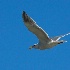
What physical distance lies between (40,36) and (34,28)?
1.79 meters

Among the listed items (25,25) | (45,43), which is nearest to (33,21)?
(25,25)

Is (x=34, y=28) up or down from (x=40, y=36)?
down

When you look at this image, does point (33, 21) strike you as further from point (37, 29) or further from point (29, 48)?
point (29, 48)

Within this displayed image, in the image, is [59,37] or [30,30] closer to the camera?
[30,30]

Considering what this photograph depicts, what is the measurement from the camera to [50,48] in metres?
44.0

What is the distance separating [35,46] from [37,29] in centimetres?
328

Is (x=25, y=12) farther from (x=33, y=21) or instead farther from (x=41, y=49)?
(x=41, y=49)

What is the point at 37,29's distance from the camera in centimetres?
4262

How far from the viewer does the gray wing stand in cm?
4152

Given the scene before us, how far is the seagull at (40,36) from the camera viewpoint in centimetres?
4162

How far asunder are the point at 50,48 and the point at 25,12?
3.78 meters

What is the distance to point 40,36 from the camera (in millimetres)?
44250

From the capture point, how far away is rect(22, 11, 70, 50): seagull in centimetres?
4162

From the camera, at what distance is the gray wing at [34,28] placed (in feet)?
136
